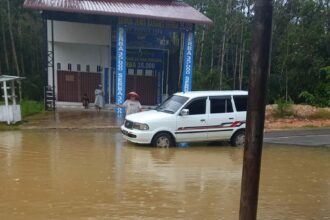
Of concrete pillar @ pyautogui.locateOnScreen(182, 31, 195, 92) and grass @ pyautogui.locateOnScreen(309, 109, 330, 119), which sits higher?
concrete pillar @ pyautogui.locateOnScreen(182, 31, 195, 92)

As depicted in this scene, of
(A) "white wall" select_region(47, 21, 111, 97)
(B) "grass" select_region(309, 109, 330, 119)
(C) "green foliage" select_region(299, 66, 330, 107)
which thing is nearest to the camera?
(B) "grass" select_region(309, 109, 330, 119)

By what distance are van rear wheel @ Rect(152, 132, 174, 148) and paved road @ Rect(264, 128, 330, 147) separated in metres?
4.05

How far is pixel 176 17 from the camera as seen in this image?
20234 millimetres

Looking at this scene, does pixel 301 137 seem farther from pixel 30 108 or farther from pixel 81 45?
pixel 81 45

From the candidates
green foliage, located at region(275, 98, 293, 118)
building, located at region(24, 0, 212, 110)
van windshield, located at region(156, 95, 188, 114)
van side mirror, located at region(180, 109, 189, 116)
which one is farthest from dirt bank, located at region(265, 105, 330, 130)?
van side mirror, located at region(180, 109, 189, 116)

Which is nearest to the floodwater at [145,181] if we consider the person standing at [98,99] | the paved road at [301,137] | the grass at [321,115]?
the paved road at [301,137]

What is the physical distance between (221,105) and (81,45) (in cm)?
1334

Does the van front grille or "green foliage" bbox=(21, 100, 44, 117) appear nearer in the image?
the van front grille

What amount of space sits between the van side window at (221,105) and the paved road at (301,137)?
2.49 m

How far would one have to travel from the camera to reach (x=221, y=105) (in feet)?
43.1

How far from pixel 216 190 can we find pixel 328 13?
2698cm

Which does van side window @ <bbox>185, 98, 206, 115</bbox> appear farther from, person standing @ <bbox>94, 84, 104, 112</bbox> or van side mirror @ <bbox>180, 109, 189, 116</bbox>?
person standing @ <bbox>94, 84, 104, 112</bbox>

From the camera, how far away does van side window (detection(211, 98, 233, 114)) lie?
13031 mm

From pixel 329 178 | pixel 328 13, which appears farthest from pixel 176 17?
pixel 328 13
